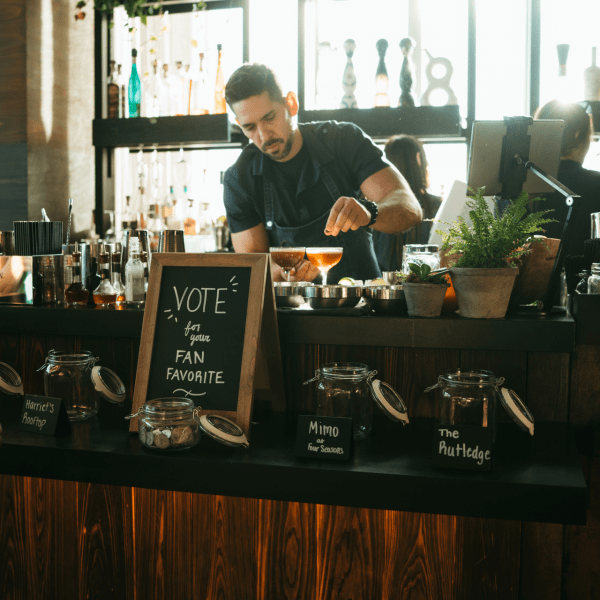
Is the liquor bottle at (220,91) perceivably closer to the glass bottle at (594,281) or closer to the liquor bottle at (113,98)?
the liquor bottle at (113,98)

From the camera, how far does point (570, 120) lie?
233cm

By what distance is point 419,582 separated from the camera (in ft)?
4.05

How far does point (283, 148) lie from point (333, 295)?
1254 mm

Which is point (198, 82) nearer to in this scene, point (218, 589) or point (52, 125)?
point (52, 125)

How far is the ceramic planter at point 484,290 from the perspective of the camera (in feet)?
3.91

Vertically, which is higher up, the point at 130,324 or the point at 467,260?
the point at 467,260

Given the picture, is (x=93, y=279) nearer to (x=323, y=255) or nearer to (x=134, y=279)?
(x=134, y=279)

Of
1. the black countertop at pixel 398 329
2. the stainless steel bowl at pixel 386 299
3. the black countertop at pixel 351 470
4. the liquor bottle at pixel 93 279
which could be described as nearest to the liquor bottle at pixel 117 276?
the liquor bottle at pixel 93 279

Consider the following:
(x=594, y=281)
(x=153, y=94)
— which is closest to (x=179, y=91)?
(x=153, y=94)

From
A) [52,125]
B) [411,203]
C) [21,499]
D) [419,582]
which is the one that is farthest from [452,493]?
[52,125]

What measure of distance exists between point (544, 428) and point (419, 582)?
0.39 metres

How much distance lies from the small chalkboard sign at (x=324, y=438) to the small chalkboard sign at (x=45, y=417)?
0.49 meters

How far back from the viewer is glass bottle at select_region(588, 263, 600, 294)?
4.04 ft

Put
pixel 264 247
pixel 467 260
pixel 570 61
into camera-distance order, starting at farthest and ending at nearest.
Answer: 1. pixel 570 61
2. pixel 264 247
3. pixel 467 260
